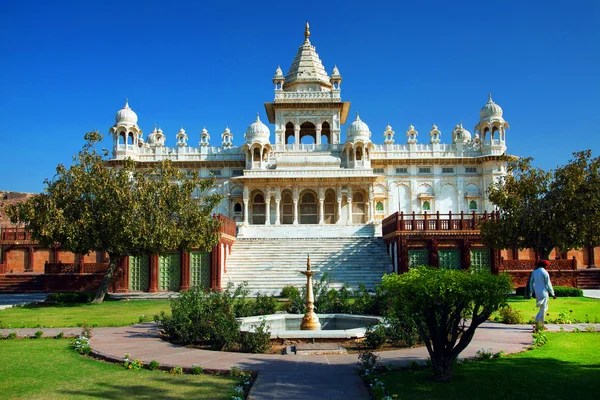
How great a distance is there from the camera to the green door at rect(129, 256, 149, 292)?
88.2 feet

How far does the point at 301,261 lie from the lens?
2914cm

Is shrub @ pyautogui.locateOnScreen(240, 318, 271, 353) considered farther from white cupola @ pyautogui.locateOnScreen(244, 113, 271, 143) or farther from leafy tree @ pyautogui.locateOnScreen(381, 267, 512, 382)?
white cupola @ pyautogui.locateOnScreen(244, 113, 271, 143)

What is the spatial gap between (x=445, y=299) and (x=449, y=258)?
20417 mm

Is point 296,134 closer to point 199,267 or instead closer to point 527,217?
point 199,267

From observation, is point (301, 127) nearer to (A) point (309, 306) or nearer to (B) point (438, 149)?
(B) point (438, 149)

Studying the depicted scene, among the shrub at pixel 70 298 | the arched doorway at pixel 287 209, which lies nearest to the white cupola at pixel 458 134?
the arched doorway at pixel 287 209

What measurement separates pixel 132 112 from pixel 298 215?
18.5 metres

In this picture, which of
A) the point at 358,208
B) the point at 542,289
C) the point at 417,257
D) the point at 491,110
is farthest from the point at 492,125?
the point at 542,289

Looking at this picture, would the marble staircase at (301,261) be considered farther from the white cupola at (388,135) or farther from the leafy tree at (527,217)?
the white cupola at (388,135)

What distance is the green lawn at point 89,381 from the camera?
24.1ft

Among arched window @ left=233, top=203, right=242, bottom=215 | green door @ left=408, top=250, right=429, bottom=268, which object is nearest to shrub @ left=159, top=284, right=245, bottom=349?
green door @ left=408, top=250, right=429, bottom=268

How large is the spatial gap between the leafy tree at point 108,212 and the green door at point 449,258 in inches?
477

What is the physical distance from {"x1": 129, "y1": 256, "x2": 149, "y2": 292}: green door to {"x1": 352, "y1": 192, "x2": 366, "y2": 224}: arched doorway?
2234cm

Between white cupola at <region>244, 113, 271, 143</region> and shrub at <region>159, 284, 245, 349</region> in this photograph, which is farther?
white cupola at <region>244, 113, 271, 143</region>
